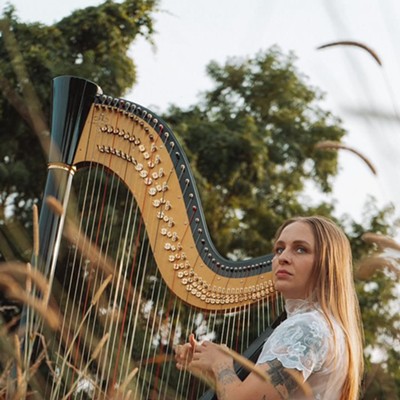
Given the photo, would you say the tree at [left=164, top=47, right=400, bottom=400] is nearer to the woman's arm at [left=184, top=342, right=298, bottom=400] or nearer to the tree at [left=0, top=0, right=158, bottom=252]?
the tree at [left=0, top=0, right=158, bottom=252]

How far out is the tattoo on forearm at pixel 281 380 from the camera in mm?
1788

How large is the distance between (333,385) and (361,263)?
1157 millimetres

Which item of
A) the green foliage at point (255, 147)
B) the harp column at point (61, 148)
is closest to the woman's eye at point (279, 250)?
the harp column at point (61, 148)

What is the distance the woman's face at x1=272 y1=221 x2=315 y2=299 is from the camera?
204cm

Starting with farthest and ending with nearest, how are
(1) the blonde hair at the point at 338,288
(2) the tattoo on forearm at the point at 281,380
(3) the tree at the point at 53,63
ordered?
(3) the tree at the point at 53,63 < (1) the blonde hair at the point at 338,288 < (2) the tattoo on forearm at the point at 281,380

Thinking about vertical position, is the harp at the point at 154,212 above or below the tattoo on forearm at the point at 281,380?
above

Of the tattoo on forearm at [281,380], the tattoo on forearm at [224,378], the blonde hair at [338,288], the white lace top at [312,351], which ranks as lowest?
the tattoo on forearm at [224,378]

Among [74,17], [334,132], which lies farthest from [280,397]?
[334,132]

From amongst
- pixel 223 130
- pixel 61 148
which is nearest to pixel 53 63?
pixel 223 130

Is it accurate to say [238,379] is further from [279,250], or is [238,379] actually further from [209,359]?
[279,250]

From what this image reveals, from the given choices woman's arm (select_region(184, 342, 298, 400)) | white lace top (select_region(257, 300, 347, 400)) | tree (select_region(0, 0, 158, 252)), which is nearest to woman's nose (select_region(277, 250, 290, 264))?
white lace top (select_region(257, 300, 347, 400))

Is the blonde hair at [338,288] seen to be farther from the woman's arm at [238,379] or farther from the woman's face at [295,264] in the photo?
the woman's arm at [238,379]

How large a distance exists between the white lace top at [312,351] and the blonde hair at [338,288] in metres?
0.03

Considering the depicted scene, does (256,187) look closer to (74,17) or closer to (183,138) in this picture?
(183,138)
